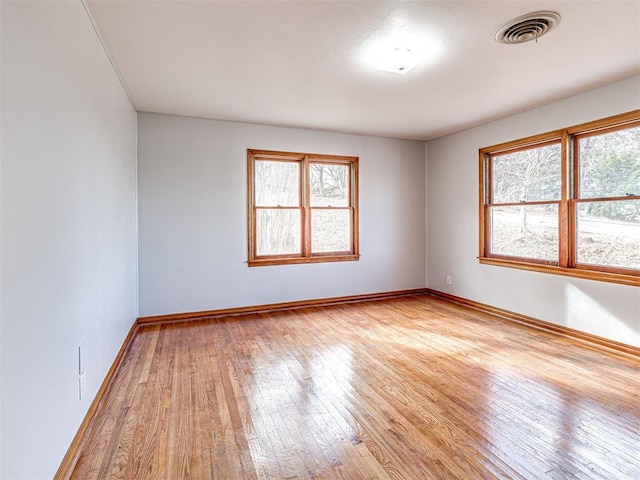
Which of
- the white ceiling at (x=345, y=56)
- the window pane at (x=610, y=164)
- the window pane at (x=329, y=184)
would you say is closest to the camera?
the white ceiling at (x=345, y=56)

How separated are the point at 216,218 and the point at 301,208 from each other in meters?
1.19

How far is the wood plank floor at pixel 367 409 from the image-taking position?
1767 mm

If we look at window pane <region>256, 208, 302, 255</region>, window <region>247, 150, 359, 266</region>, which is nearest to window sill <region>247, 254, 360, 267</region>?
window <region>247, 150, 359, 266</region>

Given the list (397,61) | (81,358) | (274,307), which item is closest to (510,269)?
(397,61)

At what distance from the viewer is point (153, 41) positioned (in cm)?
255

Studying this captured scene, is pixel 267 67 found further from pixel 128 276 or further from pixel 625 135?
pixel 625 135

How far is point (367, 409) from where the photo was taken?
2.29 m

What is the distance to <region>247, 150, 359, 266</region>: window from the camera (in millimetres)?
4773

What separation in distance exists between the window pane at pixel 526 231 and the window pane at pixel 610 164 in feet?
1.51

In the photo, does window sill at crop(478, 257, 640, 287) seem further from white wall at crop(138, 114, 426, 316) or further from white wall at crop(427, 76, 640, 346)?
white wall at crop(138, 114, 426, 316)

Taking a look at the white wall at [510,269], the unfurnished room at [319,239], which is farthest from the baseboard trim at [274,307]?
the white wall at [510,269]

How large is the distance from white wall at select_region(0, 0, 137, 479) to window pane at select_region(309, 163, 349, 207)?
289cm

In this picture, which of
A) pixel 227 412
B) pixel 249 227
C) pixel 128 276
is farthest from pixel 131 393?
pixel 249 227

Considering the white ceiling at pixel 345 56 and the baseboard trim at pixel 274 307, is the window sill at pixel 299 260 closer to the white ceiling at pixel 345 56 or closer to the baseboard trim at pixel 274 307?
the baseboard trim at pixel 274 307
